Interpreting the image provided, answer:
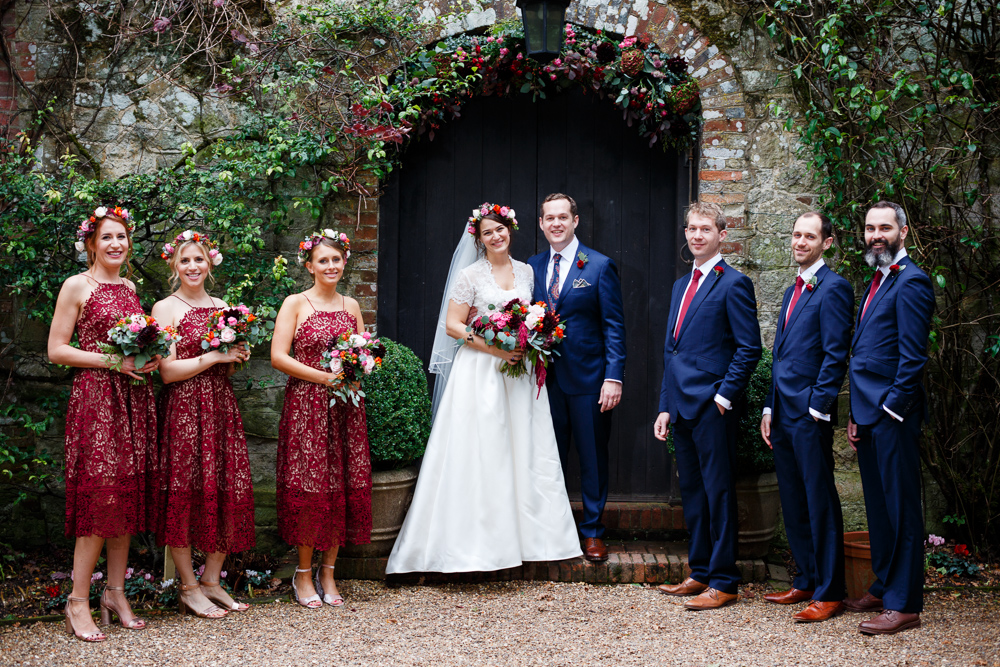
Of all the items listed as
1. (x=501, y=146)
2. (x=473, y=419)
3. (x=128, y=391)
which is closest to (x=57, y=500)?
(x=128, y=391)

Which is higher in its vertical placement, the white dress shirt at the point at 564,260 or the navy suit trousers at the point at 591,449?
the white dress shirt at the point at 564,260

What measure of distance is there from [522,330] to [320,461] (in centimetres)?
129

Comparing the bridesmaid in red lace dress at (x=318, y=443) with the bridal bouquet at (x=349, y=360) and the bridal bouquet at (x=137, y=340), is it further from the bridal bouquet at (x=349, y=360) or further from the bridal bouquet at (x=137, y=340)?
the bridal bouquet at (x=137, y=340)

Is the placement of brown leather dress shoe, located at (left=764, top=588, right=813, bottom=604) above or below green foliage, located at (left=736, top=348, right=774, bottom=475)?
below

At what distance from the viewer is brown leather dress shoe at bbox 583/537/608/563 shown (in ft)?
15.0

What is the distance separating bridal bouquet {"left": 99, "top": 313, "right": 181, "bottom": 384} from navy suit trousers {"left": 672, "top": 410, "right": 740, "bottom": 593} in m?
2.65

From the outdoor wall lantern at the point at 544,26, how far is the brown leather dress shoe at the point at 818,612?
3278mm

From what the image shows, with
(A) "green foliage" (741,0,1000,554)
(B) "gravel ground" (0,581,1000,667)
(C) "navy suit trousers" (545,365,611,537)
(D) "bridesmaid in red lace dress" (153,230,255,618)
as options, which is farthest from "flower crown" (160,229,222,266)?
(A) "green foliage" (741,0,1000,554)

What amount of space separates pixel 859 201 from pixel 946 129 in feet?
2.26

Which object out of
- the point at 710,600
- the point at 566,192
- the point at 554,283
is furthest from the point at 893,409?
the point at 566,192

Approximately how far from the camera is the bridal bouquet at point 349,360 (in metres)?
4.04

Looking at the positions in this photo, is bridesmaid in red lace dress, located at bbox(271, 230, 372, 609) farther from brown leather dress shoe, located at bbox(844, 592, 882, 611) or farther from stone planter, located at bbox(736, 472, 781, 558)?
brown leather dress shoe, located at bbox(844, 592, 882, 611)

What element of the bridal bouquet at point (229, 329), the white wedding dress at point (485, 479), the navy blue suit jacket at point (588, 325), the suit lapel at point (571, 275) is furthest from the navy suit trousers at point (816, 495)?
the bridal bouquet at point (229, 329)

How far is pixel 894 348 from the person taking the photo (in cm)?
375
